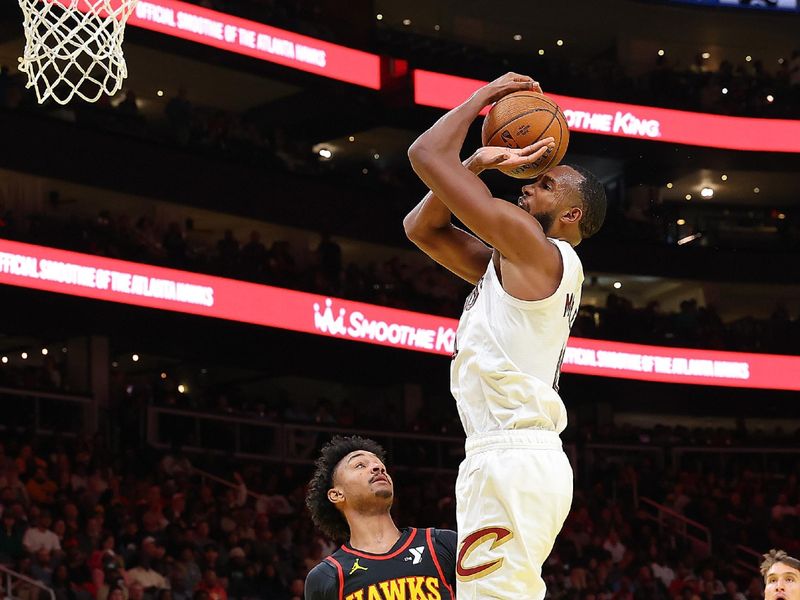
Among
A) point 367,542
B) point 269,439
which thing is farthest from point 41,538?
point 367,542

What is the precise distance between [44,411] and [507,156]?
13623 millimetres

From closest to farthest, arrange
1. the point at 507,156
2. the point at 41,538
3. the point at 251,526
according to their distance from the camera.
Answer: the point at 507,156 → the point at 41,538 → the point at 251,526

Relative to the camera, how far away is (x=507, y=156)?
13.5ft

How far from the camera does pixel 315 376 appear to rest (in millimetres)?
22500

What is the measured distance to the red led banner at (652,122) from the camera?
2222 centimetres

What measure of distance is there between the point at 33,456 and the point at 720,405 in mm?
14025

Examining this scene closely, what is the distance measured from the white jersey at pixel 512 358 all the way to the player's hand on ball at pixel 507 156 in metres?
0.26

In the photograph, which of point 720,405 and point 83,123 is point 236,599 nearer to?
point 83,123

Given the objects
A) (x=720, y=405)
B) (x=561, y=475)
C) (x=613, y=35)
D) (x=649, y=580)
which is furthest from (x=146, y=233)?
(x=561, y=475)

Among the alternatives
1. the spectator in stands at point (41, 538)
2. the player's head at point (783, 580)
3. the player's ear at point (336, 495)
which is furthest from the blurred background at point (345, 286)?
the player's head at point (783, 580)

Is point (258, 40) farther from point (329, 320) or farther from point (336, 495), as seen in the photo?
point (336, 495)

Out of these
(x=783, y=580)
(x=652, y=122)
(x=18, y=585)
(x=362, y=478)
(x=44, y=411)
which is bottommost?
(x=18, y=585)

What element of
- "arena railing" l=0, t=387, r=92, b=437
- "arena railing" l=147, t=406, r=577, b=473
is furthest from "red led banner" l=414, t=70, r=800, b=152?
"arena railing" l=0, t=387, r=92, b=437

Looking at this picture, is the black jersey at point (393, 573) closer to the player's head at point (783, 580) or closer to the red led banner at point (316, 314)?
the player's head at point (783, 580)
